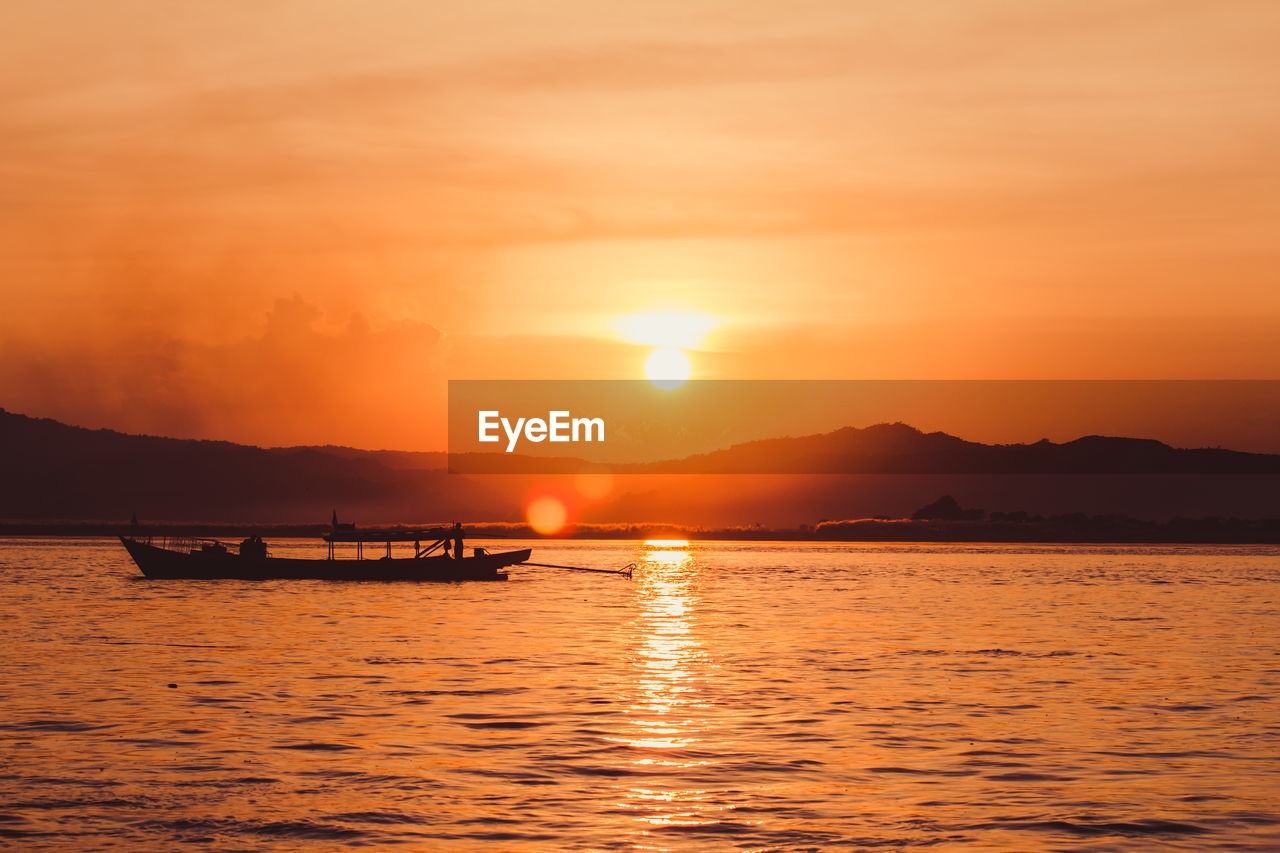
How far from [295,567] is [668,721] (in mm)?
80867

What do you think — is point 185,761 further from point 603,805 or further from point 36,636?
point 36,636

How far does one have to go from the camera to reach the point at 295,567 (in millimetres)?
107750

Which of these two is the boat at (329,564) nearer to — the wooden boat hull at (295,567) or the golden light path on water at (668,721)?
the wooden boat hull at (295,567)

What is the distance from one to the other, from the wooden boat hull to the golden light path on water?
42.5 meters

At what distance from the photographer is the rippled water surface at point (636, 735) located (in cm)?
2162

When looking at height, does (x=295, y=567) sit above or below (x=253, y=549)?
below

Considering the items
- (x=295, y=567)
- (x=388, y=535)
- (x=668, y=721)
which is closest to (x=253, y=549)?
(x=295, y=567)

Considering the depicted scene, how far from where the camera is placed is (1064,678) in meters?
43.0

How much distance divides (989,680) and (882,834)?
22132 millimetres

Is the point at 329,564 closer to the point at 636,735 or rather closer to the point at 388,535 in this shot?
the point at 388,535

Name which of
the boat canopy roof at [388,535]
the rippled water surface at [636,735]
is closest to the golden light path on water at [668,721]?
the rippled water surface at [636,735]

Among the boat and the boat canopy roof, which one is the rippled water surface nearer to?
the boat canopy roof

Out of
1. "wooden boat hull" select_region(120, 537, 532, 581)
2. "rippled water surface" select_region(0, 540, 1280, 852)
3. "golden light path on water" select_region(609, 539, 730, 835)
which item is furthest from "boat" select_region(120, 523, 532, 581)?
"golden light path on water" select_region(609, 539, 730, 835)

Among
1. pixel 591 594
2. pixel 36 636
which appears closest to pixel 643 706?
pixel 36 636
